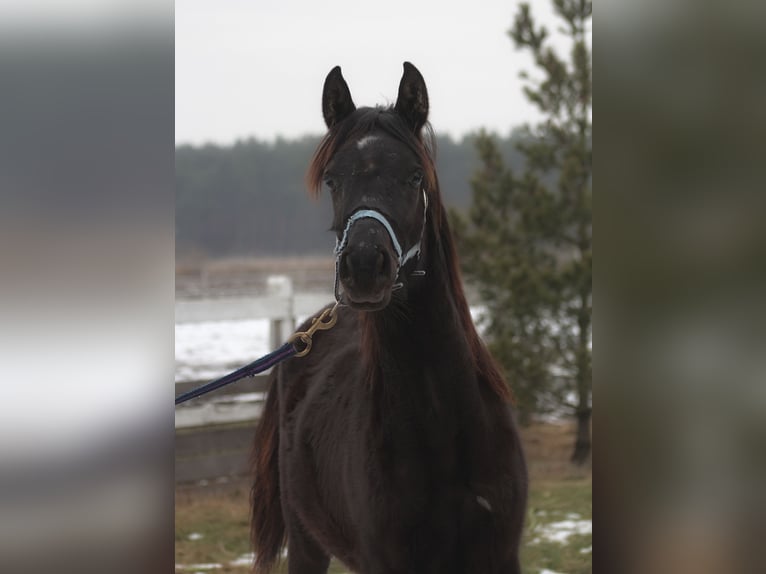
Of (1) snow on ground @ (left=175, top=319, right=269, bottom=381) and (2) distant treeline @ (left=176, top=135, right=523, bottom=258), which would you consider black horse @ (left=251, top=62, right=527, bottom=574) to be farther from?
(2) distant treeline @ (left=176, top=135, right=523, bottom=258)

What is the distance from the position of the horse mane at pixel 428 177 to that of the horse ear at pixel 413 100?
28mm

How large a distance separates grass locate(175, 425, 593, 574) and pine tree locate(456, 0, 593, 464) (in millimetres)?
849

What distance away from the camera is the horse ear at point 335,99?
7.82 ft

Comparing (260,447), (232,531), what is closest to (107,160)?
(260,447)

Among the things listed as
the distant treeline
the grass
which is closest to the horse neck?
the grass

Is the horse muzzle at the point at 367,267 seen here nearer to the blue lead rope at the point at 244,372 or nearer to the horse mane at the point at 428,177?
the horse mane at the point at 428,177

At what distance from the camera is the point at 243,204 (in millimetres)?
16062

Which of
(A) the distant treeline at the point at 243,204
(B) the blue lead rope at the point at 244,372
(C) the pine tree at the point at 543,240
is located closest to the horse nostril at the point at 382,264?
(B) the blue lead rope at the point at 244,372

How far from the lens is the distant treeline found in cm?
1478

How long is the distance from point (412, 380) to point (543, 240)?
5.93 m

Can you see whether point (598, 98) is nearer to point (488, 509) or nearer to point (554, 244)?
point (488, 509)

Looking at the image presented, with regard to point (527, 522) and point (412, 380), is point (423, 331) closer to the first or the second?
point (412, 380)

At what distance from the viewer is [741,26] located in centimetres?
84

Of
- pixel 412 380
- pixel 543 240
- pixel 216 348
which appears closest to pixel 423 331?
pixel 412 380
